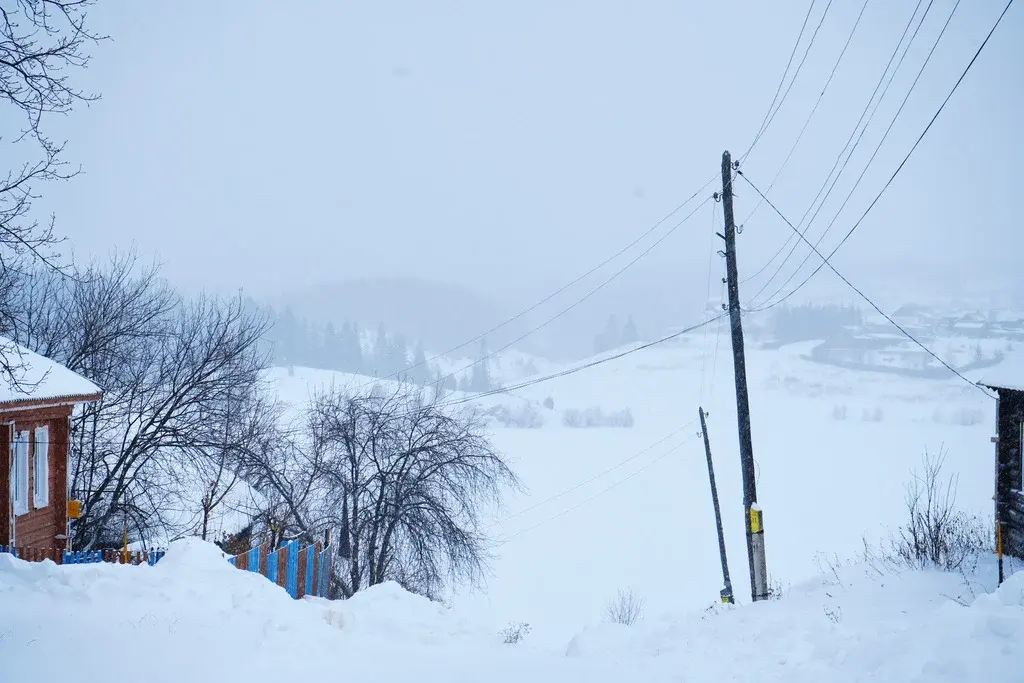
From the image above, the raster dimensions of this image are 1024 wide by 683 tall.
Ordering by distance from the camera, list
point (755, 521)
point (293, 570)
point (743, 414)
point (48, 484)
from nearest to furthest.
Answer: point (755, 521)
point (743, 414)
point (293, 570)
point (48, 484)

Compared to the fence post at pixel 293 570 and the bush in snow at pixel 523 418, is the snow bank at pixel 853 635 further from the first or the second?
the bush in snow at pixel 523 418

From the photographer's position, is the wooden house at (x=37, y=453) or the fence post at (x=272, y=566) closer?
the fence post at (x=272, y=566)

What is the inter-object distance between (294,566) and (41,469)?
5461 mm

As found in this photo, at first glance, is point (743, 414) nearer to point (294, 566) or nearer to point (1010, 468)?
point (1010, 468)

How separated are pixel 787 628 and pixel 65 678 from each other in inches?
275

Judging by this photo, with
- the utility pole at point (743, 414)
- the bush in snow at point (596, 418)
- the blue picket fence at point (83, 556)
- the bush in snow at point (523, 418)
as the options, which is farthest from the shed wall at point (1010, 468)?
the bush in snow at point (596, 418)

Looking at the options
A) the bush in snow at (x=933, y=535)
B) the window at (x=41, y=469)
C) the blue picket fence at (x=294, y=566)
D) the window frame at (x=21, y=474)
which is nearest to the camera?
the bush in snow at (x=933, y=535)

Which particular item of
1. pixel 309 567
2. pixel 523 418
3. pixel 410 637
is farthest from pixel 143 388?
pixel 523 418

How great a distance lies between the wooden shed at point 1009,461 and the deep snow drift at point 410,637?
3.17m

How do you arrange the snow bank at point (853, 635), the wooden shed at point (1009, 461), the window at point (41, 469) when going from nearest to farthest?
the snow bank at point (853, 635), the wooden shed at point (1009, 461), the window at point (41, 469)

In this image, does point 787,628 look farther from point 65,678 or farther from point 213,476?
point 213,476

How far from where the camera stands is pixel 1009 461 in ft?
43.0

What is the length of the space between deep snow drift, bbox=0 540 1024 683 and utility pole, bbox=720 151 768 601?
6.23ft

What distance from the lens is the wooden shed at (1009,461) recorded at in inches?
485
